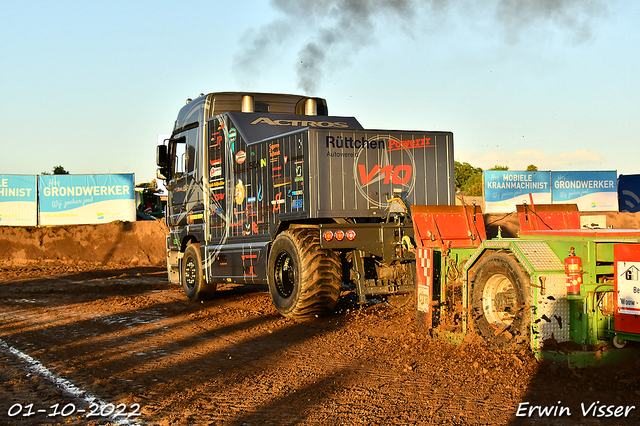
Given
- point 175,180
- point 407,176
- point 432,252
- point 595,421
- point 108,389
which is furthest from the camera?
point 175,180

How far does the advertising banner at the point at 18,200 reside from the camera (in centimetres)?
2295

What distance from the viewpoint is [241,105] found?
12.5 meters

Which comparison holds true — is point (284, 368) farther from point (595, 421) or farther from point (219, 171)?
point (219, 171)

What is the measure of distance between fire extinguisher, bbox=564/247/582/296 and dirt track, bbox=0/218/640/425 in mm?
752

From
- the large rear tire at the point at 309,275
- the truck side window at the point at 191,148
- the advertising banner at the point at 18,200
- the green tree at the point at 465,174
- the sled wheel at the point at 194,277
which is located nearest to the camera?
the large rear tire at the point at 309,275

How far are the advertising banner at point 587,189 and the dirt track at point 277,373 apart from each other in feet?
60.8

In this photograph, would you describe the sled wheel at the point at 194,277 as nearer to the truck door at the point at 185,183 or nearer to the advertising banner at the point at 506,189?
the truck door at the point at 185,183

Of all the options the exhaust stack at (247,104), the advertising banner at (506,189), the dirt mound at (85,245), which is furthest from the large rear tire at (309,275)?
the advertising banner at (506,189)

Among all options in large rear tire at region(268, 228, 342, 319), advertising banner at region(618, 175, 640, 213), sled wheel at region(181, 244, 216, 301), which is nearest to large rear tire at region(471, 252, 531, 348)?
large rear tire at region(268, 228, 342, 319)

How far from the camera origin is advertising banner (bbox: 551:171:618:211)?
2719 centimetres

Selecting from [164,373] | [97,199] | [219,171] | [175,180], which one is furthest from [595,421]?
[97,199]

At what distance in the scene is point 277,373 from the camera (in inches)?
259

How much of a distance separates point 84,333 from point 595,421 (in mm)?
7273

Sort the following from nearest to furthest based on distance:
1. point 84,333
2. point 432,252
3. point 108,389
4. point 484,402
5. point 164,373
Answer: point 484,402, point 108,389, point 164,373, point 432,252, point 84,333
